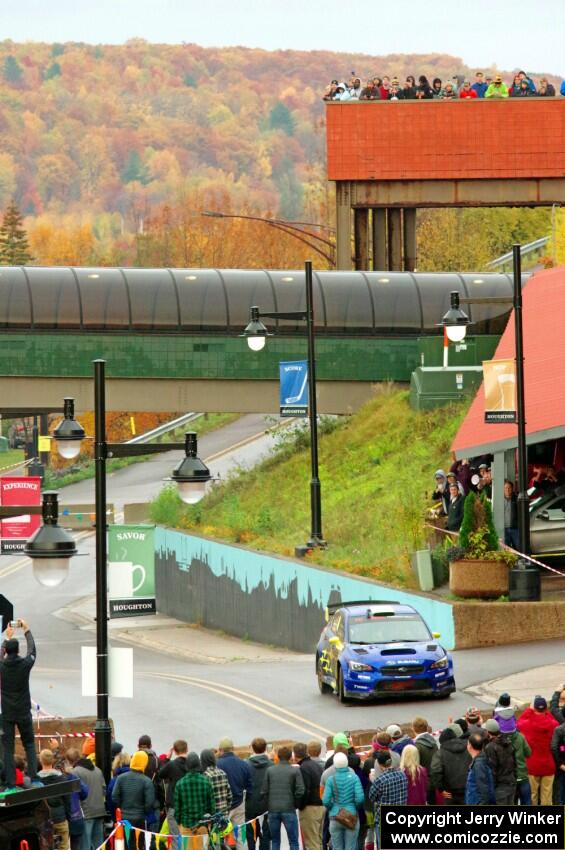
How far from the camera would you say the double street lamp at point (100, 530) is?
17031 mm

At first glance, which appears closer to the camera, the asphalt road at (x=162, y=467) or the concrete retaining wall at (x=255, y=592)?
the concrete retaining wall at (x=255, y=592)

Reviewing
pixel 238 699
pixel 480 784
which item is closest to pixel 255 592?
pixel 238 699

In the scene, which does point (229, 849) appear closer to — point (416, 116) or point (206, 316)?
point (206, 316)

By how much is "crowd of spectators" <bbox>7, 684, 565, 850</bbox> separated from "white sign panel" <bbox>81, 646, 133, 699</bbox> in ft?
3.32

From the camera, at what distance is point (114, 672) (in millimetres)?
18984

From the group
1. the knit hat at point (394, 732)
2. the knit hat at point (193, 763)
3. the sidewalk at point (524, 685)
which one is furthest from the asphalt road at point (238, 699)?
the knit hat at point (193, 763)

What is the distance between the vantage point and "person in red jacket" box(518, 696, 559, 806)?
18484 millimetres

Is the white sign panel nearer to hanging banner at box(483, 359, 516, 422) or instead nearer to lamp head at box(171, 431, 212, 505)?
lamp head at box(171, 431, 212, 505)

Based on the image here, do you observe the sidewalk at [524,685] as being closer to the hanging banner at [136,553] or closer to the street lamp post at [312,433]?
the hanging banner at [136,553]

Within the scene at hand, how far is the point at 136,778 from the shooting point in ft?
56.7

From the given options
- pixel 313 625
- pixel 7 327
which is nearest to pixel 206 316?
pixel 7 327

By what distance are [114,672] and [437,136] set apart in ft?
131

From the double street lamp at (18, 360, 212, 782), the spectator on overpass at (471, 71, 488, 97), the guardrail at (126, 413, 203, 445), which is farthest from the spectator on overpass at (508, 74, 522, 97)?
the double street lamp at (18, 360, 212, 782)

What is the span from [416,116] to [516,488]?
25231 mm
